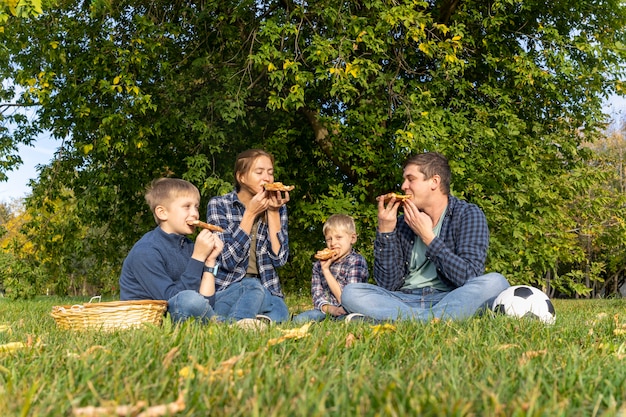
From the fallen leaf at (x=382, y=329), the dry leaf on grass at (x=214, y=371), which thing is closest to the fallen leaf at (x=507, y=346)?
the fallen leaf at (x=382, y=329)

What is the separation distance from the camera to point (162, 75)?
→ 1030 cm

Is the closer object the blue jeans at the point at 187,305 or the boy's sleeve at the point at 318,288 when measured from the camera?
the blue jeans at the point at 187,305

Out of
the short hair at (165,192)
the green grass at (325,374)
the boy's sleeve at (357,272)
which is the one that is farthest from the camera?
the boy's sleeve at (357,272)

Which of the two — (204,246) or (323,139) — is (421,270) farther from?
(323,139)

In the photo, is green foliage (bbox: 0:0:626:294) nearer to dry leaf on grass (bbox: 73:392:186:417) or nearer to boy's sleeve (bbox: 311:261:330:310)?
boy's sleeve (bbox: 311:261:330:310)

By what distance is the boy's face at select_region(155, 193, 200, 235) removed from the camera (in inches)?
184

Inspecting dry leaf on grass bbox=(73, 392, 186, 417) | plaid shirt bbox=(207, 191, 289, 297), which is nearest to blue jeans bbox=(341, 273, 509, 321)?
plaid shirt bbox=(207, 191, 289, 297)

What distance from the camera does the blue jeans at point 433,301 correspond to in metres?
4.51

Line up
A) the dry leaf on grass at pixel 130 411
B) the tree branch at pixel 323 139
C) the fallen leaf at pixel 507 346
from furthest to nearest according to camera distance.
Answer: the tree branch at pixel 323 139 < the fallen leaf at pixel 507 346 < the dry leaf on grass at pixel 130 411

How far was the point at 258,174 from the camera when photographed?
5418mm

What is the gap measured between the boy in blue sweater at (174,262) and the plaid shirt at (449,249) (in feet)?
4.88

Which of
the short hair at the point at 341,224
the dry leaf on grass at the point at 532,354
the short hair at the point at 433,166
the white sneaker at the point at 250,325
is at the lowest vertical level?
the white sneaker at the point at 250,325

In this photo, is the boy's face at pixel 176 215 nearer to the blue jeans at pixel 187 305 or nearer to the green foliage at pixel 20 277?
the blue jeans at pixel 187 305

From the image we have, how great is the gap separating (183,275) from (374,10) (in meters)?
6.58
